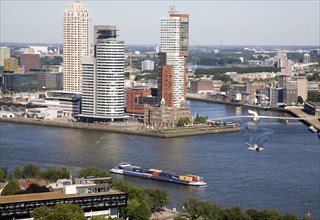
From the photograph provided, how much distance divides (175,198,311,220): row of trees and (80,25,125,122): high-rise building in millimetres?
11950

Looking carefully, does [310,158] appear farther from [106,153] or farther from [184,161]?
[106,153]

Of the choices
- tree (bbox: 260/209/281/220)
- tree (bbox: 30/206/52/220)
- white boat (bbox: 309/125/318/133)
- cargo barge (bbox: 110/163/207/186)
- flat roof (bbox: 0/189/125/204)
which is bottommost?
cargo barge (bbox: 110/163/207/186)

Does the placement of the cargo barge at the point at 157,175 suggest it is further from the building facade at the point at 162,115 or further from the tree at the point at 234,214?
the building facade at the point at 162,115

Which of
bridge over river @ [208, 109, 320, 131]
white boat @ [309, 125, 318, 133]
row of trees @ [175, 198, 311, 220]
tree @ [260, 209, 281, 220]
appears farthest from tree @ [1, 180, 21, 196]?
bridge over river @ [208, 109, 320, 131]

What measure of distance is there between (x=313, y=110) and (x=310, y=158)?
1042cm

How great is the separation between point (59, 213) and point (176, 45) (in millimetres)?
15503

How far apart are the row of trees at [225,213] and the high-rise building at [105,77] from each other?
11950mm

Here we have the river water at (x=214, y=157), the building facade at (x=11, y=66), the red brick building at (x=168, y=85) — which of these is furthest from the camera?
the building facade at (x=11, y=66)

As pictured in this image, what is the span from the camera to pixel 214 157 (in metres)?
16.1

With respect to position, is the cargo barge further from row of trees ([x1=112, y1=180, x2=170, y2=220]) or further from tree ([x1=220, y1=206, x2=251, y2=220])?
tree ([x1=220, y1=206, x2=251, y2=220])


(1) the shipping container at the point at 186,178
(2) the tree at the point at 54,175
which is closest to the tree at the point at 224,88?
(1) the shipping container at the point at 186,178

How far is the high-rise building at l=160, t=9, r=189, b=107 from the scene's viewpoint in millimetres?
23844

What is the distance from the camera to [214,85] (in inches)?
1451

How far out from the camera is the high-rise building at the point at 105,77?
22078 millimetres
